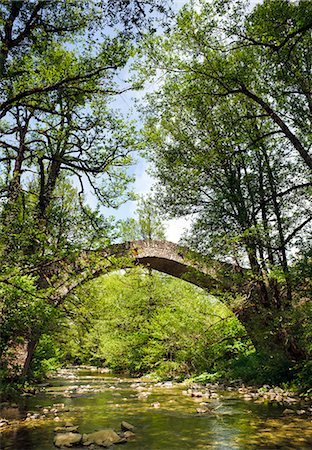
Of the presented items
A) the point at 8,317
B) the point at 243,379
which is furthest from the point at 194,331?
the point at 8,317

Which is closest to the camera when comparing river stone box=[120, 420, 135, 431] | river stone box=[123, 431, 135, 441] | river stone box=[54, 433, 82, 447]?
river stone box=[54, 433, 82, 447]

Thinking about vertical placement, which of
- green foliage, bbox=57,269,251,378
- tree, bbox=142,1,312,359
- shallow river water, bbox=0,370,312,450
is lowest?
shallow river water, bbox=0,370,312,450

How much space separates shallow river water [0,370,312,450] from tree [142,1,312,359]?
238 centimetres

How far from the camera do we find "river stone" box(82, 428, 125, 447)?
5.57 metres

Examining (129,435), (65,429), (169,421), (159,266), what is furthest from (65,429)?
(159,266)

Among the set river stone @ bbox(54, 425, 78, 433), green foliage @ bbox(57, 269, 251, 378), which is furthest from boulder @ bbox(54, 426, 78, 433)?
green foliage @ bbox(57, 269, 251, 378)

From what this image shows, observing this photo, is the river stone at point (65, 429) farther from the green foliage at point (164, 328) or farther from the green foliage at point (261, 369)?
the green foliage at point (261, 369)

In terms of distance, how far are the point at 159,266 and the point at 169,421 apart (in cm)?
776

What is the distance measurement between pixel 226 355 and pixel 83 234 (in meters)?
9.79

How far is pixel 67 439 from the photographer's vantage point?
5.57 m

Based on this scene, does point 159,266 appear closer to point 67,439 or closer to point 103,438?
point 103,438

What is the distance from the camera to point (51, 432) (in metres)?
6.21

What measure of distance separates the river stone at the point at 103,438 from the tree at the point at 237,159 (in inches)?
188

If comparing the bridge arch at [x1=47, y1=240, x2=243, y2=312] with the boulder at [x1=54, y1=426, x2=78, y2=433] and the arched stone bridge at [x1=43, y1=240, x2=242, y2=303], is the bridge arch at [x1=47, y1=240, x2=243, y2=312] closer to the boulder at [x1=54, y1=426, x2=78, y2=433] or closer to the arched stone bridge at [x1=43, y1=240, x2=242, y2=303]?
the arched stone bridge at [x1=43, y1=240, x2=242, y2=303]
